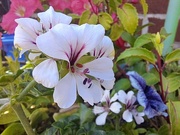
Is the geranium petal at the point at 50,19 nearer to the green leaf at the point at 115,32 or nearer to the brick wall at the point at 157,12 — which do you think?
the green leaf at the point at 115,32

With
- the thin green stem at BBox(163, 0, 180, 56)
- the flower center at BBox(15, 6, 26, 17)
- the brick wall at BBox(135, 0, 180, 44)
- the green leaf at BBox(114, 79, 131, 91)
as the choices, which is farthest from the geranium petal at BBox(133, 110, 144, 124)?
the brick wall at BBox(135, 0, 180, 44)

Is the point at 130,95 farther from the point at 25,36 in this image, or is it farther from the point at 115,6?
the point at 25,36

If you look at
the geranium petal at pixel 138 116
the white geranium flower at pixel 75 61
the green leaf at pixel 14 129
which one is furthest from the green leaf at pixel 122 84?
the white geranium flower at pixel 75 61

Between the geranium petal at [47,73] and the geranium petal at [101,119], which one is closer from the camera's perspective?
the geranium petal at [47,73]

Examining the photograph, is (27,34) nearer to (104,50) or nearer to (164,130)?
(104,50)

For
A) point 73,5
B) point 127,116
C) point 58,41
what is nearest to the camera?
point 58,41

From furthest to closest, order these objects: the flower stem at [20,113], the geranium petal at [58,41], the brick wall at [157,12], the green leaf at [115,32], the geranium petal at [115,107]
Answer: the brick wall at [157,12], the green leaf at [115,32], the geranium petal at [115,107], the flower stem at [20,113], the geranium petal at [58,41]

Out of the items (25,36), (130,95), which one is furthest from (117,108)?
(25,36)

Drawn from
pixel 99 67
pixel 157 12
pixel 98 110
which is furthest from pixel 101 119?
pixel 157 12

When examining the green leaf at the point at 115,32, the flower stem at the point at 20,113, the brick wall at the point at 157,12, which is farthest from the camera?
the brick wall at the point at 157,12

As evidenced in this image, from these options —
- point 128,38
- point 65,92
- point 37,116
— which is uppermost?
point 65,92
